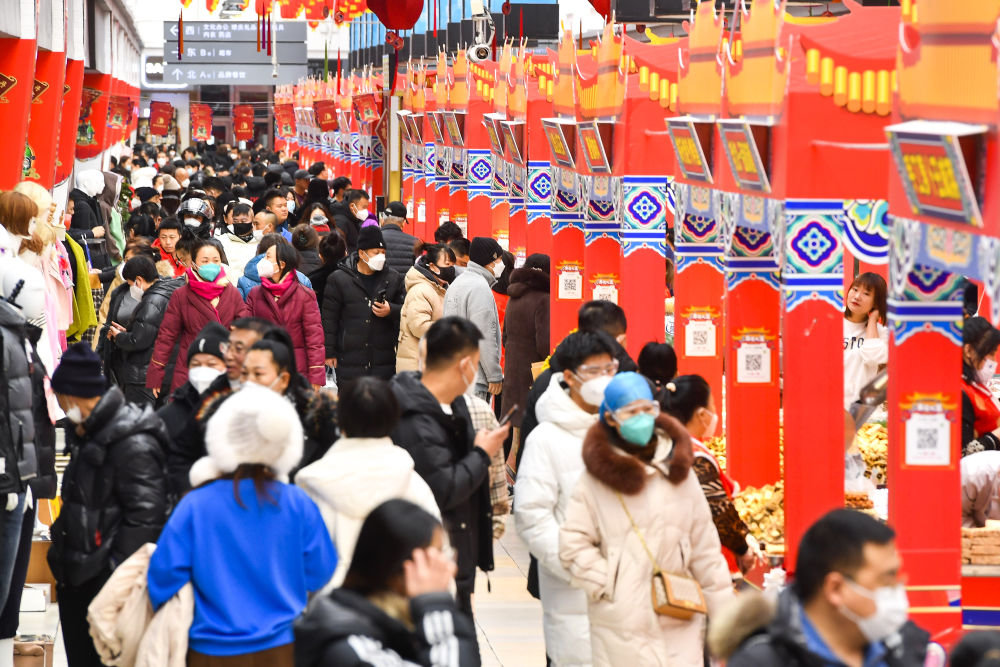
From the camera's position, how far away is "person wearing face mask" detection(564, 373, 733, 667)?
520cm

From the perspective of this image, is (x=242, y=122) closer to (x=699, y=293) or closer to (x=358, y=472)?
(x=699, y=293)

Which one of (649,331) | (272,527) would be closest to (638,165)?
(649,331)

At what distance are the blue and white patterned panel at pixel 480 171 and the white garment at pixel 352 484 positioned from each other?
13.5m

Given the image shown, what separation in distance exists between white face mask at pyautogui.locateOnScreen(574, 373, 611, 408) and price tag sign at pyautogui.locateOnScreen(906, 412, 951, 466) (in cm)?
156

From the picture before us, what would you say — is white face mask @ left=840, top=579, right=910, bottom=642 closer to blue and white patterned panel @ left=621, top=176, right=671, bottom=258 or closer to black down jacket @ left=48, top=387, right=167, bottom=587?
black down jacket @ left=48, top=387, right=167, bottom=587

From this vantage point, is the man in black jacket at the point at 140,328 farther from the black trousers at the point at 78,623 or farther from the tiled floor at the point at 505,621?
the black trousers at the point at 78,623

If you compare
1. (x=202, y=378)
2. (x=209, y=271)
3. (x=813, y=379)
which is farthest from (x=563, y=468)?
(x=209, y=271)

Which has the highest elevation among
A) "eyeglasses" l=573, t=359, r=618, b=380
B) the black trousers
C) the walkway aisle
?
"eyeglasses" l=573, t=359, r=618, b=380

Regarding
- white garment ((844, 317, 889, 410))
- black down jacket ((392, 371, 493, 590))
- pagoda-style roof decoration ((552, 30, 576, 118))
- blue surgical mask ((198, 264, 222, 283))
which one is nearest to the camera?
black down jacket ((392, 371, 493, 590))

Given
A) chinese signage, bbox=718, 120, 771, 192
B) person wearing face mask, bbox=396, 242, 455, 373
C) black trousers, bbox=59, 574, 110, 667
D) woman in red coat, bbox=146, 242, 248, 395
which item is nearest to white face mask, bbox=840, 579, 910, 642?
black trousers, bbox=59, 574, 110, 667

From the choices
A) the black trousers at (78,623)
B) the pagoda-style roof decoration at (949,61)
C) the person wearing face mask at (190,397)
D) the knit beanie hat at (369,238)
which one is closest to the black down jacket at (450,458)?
the person wearing face mask at (190,397)

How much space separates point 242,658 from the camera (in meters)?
4.66

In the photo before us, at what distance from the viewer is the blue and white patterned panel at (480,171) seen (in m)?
18.4

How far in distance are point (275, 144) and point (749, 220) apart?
2530 inches
